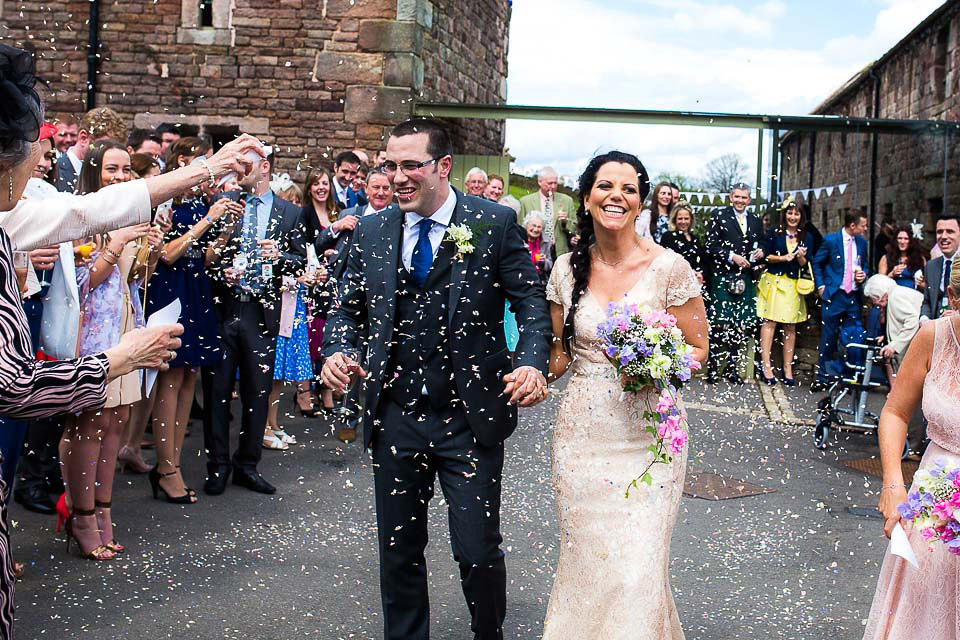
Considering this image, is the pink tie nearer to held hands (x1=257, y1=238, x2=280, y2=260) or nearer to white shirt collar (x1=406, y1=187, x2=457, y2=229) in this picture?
held hands (x1=257, y1=238, x2=280, y2=260)

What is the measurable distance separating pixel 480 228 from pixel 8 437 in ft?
8.41

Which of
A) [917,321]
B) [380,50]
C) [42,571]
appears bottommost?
[42,571]

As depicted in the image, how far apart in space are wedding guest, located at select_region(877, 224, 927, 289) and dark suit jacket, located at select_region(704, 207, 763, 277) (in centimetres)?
161

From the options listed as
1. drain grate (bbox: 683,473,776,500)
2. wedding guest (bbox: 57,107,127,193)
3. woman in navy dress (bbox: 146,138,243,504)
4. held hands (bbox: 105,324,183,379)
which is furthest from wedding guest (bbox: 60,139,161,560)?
drain grate (bbox: 683,473,776,500)

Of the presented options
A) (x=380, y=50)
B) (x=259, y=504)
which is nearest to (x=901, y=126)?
(x=380, y=50)

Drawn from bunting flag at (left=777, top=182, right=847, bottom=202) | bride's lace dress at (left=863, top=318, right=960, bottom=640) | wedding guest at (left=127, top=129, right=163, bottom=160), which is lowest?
bride's lace dress at (left=863, top=318, right=960, bottom=640)

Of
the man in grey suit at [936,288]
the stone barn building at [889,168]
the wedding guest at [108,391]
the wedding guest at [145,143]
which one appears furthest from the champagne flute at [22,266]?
the stone barn building at [889,168]

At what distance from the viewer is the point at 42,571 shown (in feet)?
18.9

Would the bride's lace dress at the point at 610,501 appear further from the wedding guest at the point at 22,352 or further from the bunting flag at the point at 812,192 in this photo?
the bunting flag at the point at 812,192

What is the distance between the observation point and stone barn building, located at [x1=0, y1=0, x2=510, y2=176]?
15.8m

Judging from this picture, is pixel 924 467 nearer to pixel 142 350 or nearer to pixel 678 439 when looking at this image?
pixel 678 439

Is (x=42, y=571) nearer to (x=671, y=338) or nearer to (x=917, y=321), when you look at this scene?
(x=671, y=338)

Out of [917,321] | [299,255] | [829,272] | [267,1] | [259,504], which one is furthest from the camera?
[267,1]

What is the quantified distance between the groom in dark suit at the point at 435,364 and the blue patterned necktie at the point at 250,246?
309cm
